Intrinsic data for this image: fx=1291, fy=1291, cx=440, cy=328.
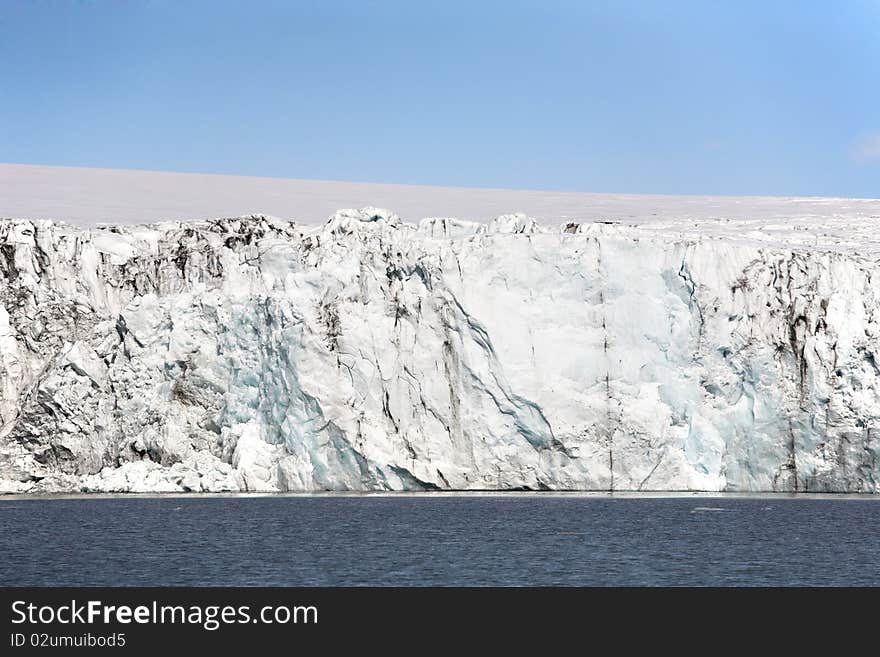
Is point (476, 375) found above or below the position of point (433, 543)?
above

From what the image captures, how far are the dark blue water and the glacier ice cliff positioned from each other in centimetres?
114

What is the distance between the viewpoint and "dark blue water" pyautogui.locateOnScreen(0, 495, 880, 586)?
21.2 meters

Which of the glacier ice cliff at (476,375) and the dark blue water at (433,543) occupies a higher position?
the glacier ice cliff at (476,375)

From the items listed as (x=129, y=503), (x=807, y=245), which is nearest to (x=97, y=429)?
(x=129, y=503)

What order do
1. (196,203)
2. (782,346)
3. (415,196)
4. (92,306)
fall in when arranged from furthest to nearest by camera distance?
(415,196) → (196,203) → (92,306) → (782,346)

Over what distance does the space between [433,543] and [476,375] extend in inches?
372

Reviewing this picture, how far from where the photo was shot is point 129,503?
35.8m

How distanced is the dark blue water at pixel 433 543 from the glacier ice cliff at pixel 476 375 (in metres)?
1.14

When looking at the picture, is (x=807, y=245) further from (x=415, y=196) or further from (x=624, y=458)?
(x=415, y=196)

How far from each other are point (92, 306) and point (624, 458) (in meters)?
16.6

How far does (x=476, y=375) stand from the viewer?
34.4 meters

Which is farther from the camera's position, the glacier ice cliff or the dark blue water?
the glacier ice cliff

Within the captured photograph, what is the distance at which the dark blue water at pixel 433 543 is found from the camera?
2122 cm

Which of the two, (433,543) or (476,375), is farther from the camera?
(476,375)
